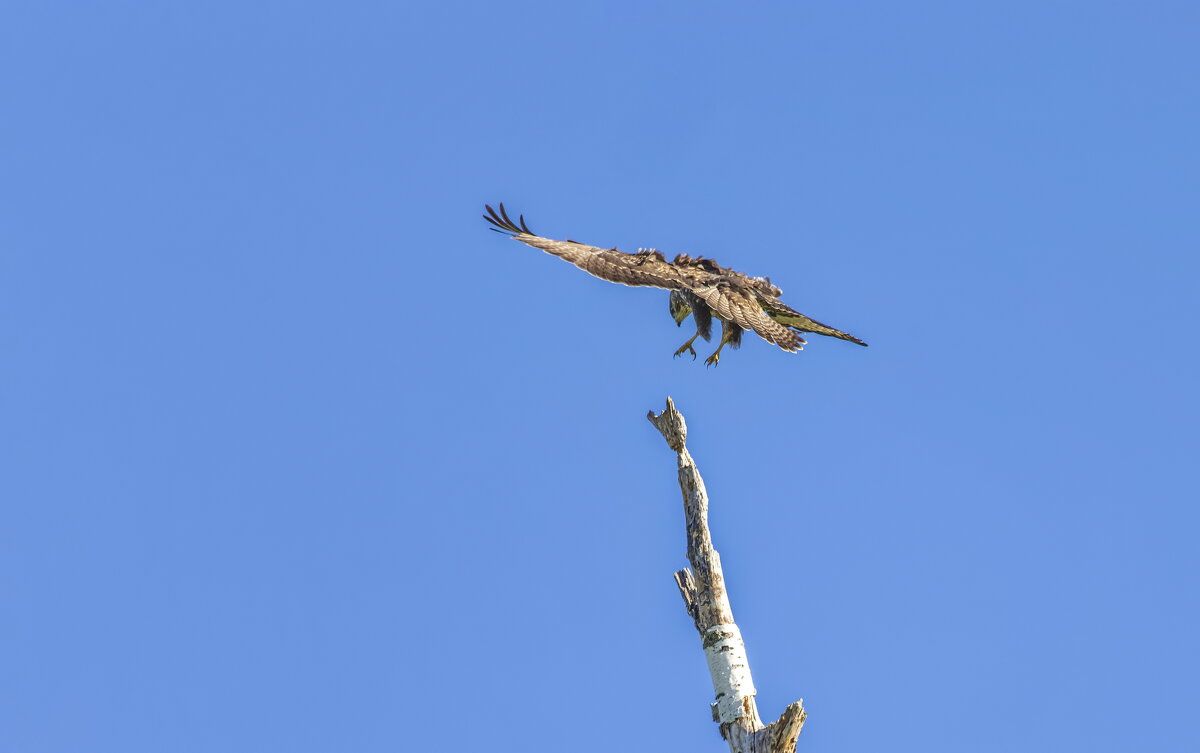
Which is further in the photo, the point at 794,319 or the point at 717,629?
the point at 794,319

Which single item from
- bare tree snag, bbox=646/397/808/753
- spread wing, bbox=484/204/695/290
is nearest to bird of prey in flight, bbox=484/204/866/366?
spread wing, bbox=484/204/695/290

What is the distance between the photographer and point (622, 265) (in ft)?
47.4

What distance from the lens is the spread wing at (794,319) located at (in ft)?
48.2

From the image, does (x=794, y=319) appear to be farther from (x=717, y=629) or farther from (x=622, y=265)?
(x=717, y=629)

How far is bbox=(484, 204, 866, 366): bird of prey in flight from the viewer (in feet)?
46.4

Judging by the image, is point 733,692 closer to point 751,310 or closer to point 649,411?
point 649,411

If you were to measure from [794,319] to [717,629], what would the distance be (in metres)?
5.59

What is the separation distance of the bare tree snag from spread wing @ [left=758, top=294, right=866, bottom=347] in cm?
374

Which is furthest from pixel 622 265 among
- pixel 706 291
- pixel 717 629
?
pixel 717 629

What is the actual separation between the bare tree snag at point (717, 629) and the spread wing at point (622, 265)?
3.04 meters

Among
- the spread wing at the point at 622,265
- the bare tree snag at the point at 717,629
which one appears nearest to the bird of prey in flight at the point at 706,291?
the spread wing at the point at 622,265

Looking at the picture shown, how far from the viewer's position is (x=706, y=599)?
34.6ft

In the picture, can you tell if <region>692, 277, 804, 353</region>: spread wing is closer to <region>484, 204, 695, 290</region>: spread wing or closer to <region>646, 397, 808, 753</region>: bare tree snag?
<region>484, 204, 695, 290</region>: spread wing

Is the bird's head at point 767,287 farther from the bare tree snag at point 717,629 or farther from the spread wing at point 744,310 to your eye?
the bare tree snag at point 717,629
